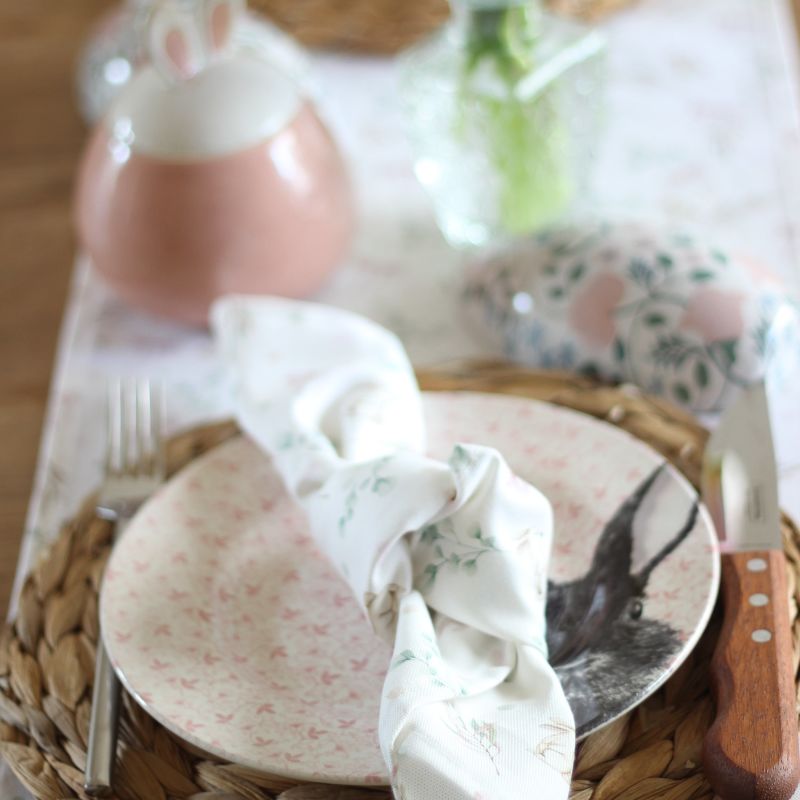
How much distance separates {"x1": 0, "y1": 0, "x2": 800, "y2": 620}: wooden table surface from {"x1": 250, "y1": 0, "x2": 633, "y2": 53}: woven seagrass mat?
20 centimetres

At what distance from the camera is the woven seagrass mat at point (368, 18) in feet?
2.91

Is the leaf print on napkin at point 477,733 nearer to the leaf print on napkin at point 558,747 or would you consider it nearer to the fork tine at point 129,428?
the leaf print on napkin at point 558,747

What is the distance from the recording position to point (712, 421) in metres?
0.60

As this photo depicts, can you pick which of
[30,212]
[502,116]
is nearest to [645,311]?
[502,116]

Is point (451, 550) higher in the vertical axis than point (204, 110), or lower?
lower

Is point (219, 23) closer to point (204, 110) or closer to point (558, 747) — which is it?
point (204, 110)

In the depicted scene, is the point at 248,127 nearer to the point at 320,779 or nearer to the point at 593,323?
the point at 593,323

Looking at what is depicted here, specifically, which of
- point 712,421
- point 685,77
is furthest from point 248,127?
point 685,77

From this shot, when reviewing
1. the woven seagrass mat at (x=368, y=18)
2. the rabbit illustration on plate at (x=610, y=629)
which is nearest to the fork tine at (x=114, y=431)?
the rabbit illustration on plate at (x=610, y=629)

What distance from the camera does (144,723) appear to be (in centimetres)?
46

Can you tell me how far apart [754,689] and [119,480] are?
0.99 feet

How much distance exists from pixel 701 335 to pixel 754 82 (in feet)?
1.19

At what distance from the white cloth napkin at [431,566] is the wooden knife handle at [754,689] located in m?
0.06

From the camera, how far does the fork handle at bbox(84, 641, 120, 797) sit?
0.43 m
